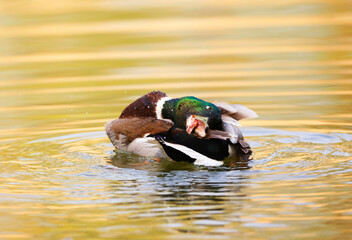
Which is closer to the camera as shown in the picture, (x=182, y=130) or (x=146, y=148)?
(x=182, y=130)

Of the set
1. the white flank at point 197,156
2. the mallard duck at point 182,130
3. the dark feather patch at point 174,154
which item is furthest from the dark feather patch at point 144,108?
the white flank at point 197,156

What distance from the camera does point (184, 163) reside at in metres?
8.60

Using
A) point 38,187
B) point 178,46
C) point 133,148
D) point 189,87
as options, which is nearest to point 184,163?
point 133,148

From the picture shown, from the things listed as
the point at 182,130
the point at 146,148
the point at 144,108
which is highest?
the point at 144,108

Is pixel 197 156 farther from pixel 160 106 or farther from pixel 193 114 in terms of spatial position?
pixel 160 106

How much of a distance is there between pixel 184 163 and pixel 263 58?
606cm

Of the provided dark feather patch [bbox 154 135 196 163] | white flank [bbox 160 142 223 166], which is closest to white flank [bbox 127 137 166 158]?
dark feather patch [bbox 154 135 196 163]

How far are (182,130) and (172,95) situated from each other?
3.53 metres

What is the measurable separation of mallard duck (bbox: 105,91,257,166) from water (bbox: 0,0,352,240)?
17 centimetres

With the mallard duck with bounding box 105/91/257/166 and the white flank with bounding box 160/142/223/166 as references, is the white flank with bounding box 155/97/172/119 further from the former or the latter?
the white flank with bounding box 160/142/223/166

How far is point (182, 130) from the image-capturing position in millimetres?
8633

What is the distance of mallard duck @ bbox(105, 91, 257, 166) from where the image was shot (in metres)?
8.16

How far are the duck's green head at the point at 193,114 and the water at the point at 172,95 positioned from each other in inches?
17.0

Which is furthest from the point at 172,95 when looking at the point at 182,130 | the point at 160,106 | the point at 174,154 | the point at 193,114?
the point at 174,154
